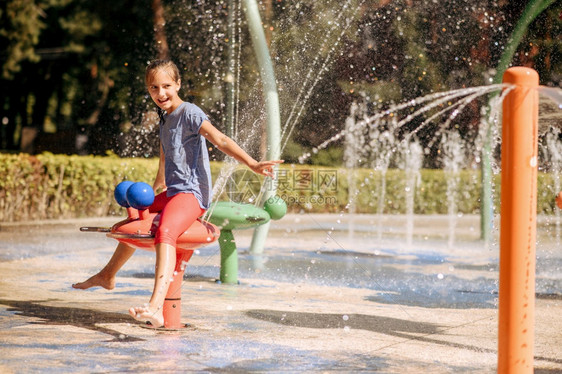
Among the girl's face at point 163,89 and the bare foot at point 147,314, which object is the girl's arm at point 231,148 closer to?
the girl's face at point 163,89

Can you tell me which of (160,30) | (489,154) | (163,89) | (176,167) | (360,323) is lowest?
(360,323)

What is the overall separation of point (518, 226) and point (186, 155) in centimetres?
204

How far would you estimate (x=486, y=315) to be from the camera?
5.45m

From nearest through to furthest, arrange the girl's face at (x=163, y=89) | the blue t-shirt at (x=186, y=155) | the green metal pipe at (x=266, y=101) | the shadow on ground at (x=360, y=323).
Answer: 1. the blue t-shirt at (x=186, y=155)
2. the girl's face at (x=163, y=89)
3. the shadow on ground at (x=360, y=323)
4. the green metal pipe at (x=266, y=101)

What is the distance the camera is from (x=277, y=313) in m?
5.22

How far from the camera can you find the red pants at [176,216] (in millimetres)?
4219

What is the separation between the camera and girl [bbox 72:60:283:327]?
4195 mm

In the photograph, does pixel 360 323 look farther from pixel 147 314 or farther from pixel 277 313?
pixel 147 314

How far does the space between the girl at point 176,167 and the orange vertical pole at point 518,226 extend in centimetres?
139

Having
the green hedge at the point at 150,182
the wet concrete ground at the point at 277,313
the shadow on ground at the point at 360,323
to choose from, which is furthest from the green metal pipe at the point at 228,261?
the green hedge at the point at 150,182

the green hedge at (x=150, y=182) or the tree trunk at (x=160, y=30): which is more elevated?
the tree trunk at (x=160, y=30)

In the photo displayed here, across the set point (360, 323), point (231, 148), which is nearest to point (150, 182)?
point (360, 323)

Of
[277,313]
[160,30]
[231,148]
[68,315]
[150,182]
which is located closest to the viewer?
[231,148]

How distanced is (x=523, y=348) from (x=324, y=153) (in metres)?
20.7
